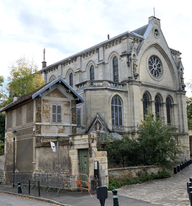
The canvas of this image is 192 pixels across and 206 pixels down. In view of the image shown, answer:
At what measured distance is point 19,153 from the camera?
21.5m

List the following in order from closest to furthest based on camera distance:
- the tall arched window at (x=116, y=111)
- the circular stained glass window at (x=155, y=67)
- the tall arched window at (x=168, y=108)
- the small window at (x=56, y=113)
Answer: the small window at (x=56, y=113)
the tall arched window at (x=116, y=111)
the circular stained glass window at (x=155, y=67)
the tall arched window at (x=168, y=108)

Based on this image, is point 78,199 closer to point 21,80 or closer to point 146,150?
point 146,150

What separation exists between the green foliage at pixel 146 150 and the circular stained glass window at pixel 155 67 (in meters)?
17.4

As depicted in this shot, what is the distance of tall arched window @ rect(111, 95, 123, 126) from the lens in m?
30.1

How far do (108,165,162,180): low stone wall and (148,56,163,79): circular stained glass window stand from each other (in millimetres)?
19505

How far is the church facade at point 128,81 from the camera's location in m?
29.1

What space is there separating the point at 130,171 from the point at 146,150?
3.19 metres

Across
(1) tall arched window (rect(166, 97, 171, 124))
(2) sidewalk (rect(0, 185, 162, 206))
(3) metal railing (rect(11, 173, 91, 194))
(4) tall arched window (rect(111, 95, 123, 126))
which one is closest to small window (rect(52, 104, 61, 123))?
(3) metal railing (rect(11, 173, 91, 194))

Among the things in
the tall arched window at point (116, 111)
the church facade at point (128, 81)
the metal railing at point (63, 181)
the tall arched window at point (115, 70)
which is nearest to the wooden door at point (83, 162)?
the metal railing at point (63, 181)

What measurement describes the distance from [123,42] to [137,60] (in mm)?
2824

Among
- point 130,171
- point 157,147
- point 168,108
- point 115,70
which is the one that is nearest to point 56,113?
point 130,171

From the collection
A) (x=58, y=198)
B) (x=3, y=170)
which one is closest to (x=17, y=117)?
(x=3, y=170)

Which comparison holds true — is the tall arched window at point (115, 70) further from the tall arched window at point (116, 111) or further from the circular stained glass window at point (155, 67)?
the circular stained glass window at point (155, 67)

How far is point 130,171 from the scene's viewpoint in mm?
16375
